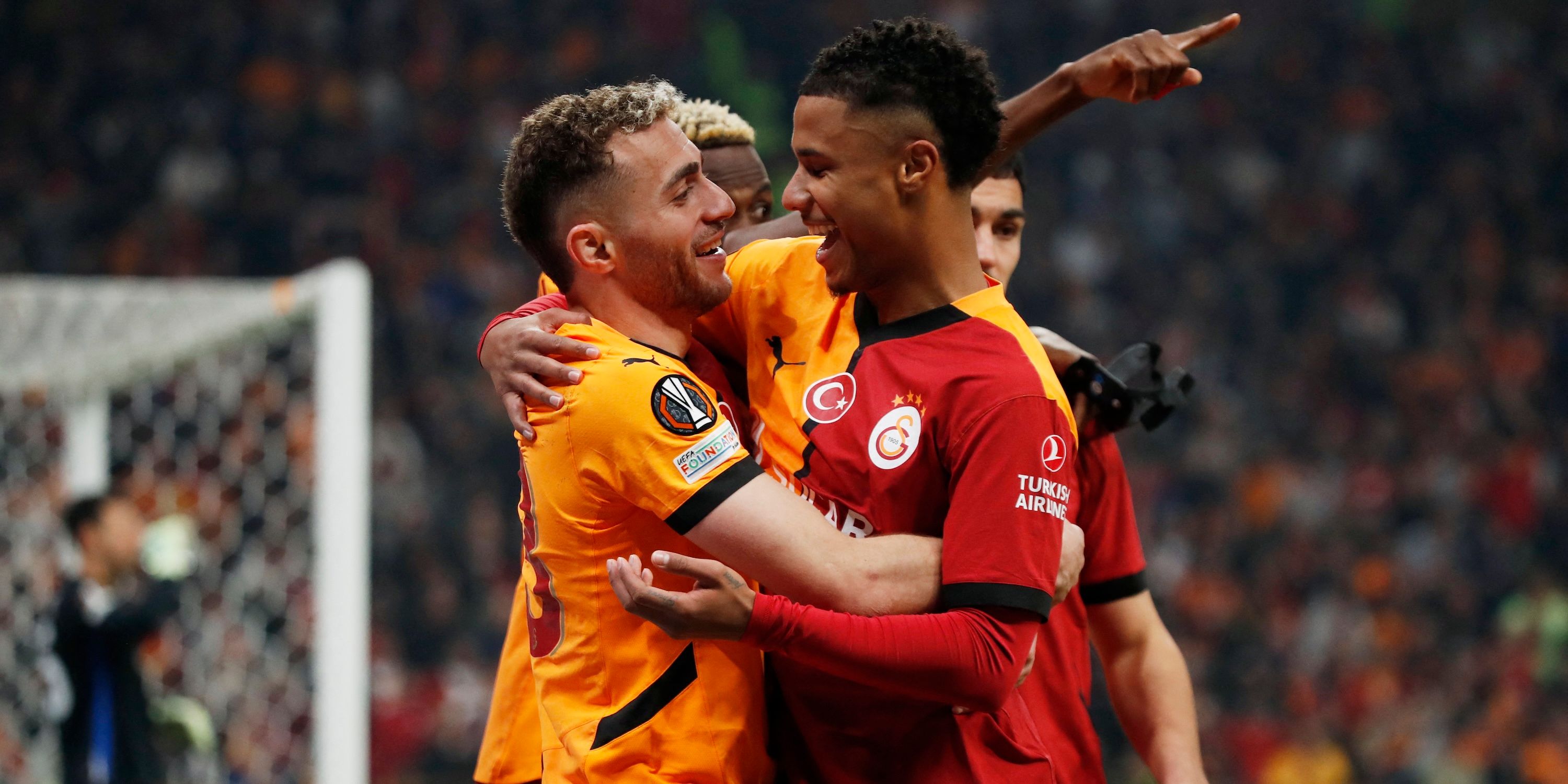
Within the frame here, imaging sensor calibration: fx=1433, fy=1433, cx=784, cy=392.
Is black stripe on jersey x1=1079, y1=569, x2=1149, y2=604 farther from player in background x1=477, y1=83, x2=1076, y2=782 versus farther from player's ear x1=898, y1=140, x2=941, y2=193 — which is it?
player's ear x1=898, y1=140, x2=941, y2=193

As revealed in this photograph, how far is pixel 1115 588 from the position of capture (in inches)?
109

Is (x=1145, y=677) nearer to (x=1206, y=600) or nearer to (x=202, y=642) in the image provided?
(x=202, y=642)

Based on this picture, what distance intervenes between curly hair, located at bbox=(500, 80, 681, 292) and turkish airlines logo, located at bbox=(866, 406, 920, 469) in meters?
0.58

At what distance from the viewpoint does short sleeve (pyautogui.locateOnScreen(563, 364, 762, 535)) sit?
2.00 meters

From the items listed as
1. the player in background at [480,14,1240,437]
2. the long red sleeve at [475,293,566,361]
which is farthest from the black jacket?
the long red sleeve at [475,293,566,361]

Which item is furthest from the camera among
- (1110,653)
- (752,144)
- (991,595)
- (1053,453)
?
(752,144)

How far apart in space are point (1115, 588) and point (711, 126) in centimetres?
138

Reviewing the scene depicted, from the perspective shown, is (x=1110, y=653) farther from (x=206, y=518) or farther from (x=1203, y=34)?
(x=206, y=518)

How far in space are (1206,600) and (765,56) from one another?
20.7ft

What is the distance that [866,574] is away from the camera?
6.48ft

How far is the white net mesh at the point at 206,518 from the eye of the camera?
602 cm

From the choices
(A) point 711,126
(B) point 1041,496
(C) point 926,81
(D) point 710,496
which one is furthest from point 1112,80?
(D) point 710,496

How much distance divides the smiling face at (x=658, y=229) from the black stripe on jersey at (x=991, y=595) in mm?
630

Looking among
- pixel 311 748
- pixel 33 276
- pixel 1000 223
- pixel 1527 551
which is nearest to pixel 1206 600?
pixel 1527 551
